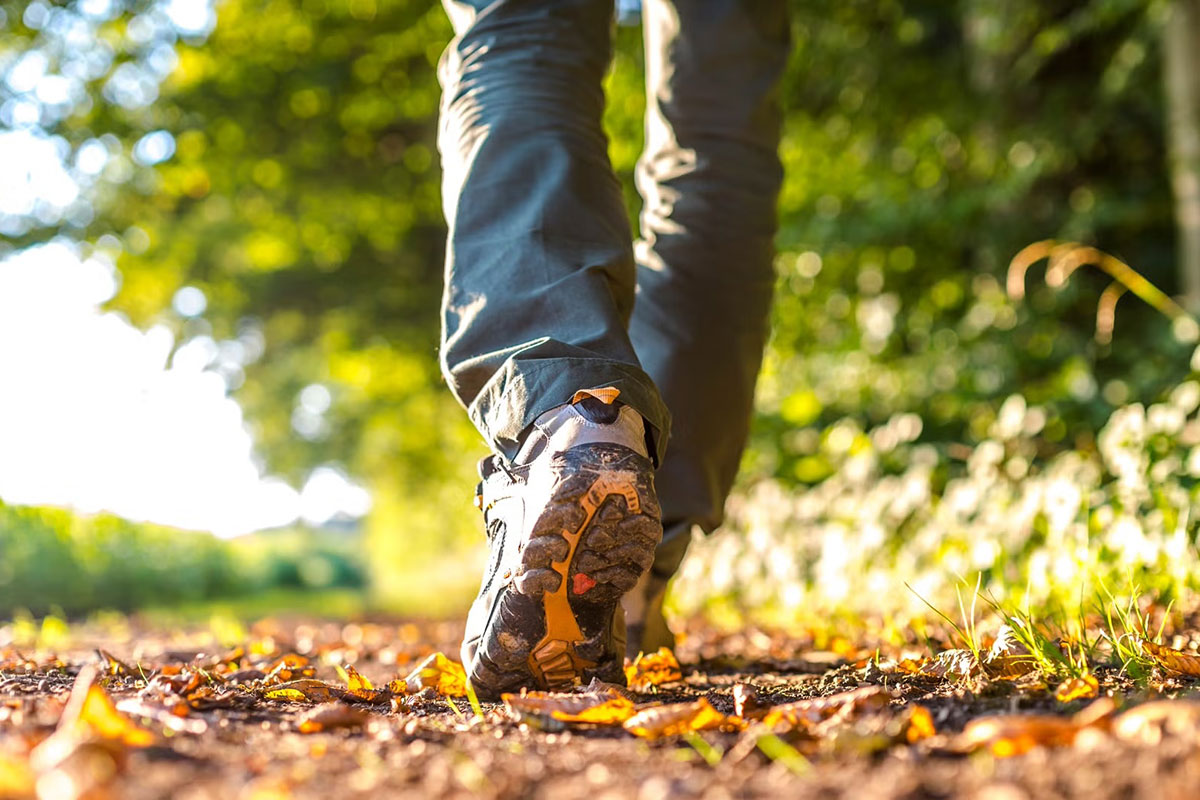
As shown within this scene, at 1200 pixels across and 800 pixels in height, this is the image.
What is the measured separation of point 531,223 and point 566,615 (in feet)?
1.73

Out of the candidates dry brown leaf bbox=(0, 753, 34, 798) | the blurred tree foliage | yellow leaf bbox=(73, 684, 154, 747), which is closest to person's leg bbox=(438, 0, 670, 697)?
yellow leaf bbox=(73, 684, 154, 747)

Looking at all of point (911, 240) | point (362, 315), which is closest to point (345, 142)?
point (362, 315)

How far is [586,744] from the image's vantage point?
982 mm

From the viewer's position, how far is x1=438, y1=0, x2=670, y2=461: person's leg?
1282 mm

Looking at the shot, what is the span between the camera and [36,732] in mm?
909

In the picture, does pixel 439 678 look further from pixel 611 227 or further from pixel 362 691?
pixel 611 227

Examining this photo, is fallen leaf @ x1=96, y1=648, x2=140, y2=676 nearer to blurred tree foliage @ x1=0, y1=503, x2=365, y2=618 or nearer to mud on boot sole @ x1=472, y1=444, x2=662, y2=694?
mud on boot sole @ x1=472, y1=444, x2=662, y2=694

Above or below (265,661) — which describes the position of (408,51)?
above

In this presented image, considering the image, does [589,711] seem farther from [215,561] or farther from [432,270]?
[215,561]

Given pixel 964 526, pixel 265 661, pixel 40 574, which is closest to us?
pixel 265 661

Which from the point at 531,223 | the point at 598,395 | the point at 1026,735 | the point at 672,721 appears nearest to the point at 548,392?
the point at 598,395

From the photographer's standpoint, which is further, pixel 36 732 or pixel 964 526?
pixel 964 526

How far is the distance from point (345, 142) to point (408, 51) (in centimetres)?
112

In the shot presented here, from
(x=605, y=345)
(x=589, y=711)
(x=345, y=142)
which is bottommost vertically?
(x=589, y=711)
